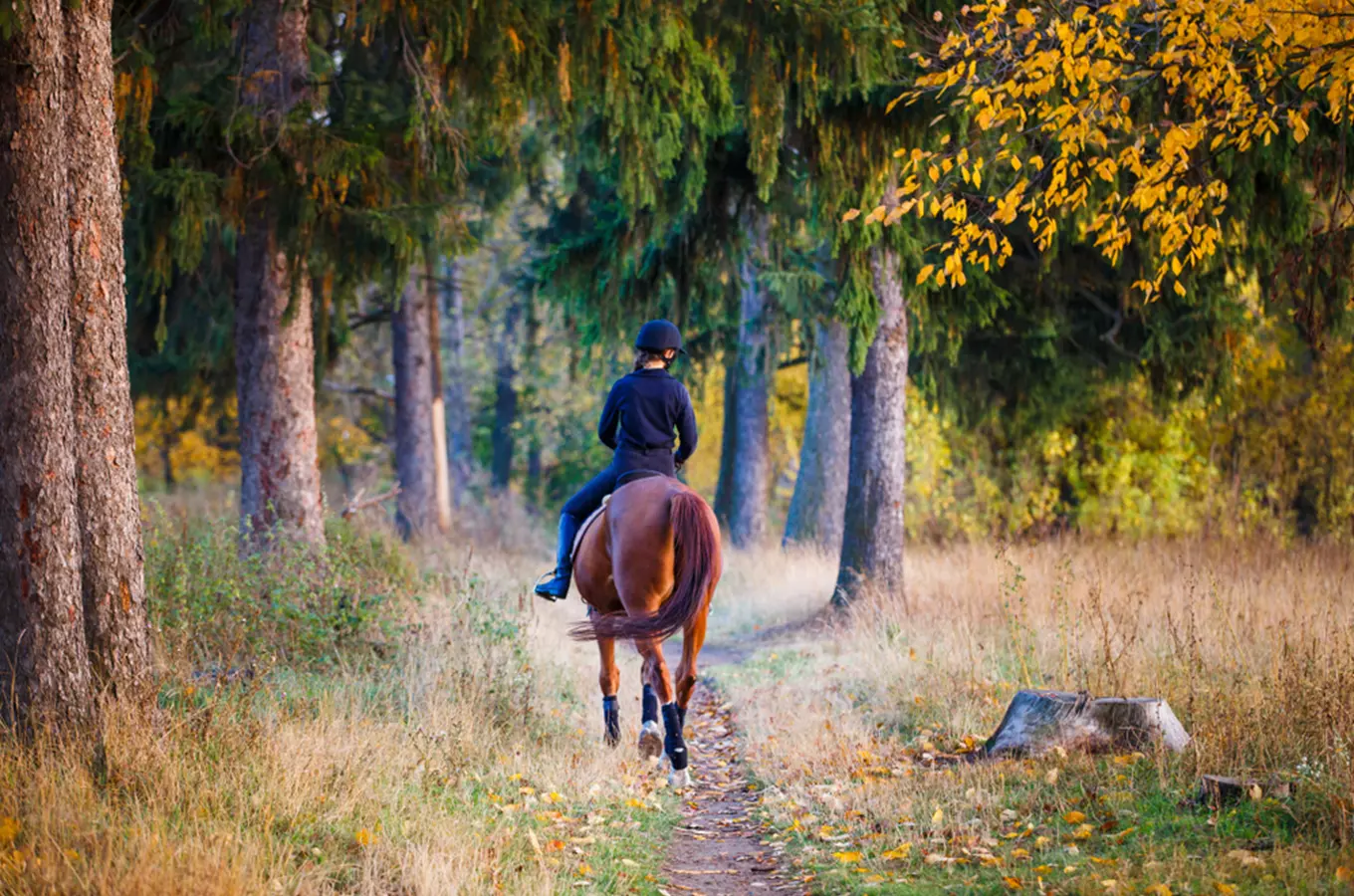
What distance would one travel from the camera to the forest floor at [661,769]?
5.04 metres

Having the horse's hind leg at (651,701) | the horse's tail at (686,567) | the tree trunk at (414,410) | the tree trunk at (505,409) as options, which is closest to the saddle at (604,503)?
the horse's tail at (686,567)

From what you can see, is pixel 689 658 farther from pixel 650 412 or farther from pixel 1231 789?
pixel 1231 789

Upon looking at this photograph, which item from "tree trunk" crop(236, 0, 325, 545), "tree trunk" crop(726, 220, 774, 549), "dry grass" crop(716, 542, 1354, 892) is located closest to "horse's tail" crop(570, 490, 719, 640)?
"dry grass" crop(716, 542, 1354, 892)

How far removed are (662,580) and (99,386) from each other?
3570mm

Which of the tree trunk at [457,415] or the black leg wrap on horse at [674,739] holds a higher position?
the tree trunk at [457,415]

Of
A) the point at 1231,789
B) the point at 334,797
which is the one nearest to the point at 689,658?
the point at 334,797

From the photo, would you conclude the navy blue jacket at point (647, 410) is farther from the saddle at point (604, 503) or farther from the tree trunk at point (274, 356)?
the tree trunk at point (274, 356)

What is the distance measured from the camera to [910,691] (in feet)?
30.4

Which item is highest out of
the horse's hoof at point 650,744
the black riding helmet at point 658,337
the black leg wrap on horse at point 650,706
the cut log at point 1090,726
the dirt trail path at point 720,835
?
the black riding helmet at point 658,337

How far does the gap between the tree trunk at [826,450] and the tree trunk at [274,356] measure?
9152 millimetres

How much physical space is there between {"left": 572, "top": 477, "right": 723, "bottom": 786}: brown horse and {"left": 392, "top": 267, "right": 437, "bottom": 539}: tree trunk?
1332 cm

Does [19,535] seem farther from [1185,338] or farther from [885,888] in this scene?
[1185,338]

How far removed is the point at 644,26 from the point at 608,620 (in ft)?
15.2

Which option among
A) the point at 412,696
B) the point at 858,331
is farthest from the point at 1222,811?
the point at 858,331
